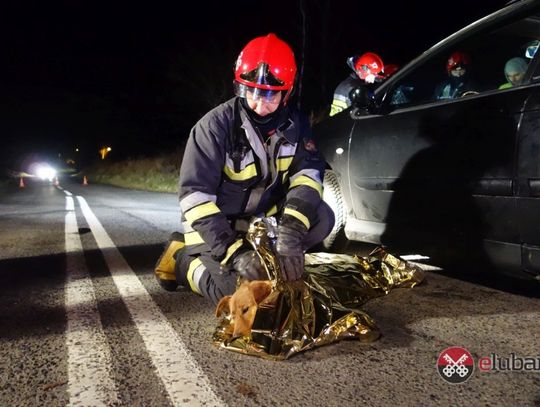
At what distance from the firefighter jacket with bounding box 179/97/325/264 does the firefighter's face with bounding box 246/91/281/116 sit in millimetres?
69

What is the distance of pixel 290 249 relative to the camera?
2.30m

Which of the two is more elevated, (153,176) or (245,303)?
(153,176)

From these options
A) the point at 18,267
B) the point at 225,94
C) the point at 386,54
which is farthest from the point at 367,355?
the point at 225,94

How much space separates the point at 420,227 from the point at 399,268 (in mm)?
306

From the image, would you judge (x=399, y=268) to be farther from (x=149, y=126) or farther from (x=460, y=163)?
(x=149, y=126)

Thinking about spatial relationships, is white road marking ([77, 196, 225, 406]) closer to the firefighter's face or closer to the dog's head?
the dog's head

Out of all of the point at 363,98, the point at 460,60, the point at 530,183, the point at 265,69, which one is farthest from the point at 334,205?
the point at 460,60

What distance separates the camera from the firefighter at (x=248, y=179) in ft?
7.52

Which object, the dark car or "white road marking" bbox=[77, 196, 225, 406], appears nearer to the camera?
"white road marking" bbox=[77, 196, 225, 406]

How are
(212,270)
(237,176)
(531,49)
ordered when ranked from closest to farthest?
(212,270) → (237,176) → (531,49)

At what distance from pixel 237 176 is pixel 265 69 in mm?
599

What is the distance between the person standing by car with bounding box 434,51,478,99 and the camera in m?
3.83

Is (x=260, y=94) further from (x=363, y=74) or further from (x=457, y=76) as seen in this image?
(x=363, y=74)

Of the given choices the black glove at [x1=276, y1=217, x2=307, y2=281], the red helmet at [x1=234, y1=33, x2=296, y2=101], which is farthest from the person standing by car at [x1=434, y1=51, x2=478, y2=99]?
the black glove at [x1=276, y1=217, x2=307, y2=281]
